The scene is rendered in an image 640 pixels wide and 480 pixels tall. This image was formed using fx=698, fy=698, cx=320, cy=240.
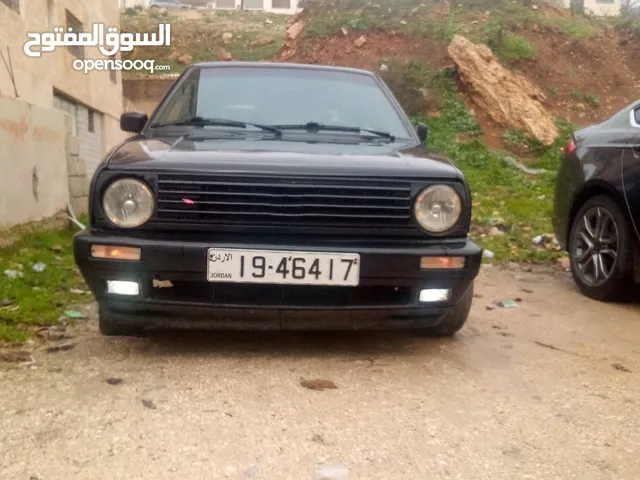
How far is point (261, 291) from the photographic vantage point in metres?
3.15

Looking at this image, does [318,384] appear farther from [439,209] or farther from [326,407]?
[439,209]

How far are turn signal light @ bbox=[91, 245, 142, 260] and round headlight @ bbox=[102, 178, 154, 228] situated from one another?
115mm

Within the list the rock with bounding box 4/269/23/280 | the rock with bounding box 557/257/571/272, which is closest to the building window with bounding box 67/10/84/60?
the rock with bounding box 4/269/23/280

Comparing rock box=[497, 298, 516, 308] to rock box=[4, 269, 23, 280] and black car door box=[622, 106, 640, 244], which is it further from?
rock box=[4, 269, 23, 280]

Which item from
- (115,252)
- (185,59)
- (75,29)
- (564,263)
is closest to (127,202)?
(115,252)

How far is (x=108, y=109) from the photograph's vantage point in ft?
58.4

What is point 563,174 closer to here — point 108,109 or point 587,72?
point 587,72

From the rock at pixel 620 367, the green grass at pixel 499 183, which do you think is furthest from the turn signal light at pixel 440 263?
the green grass at pixel 499 183

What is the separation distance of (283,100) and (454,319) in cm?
161

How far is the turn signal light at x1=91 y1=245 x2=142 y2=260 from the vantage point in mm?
2961

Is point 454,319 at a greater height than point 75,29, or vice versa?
point 75,29

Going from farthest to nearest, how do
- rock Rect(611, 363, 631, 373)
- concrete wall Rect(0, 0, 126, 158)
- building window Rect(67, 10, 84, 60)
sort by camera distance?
1. building window Rect(67, 10, 84, 60)
2. concrete wall Rect(0, 0, 126, 158)
3. rock Rect(611, 363, 631, 373)

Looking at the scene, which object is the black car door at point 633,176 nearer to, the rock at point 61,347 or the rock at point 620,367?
the rock at point 620,367

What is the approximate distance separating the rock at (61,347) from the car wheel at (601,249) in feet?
11.2
